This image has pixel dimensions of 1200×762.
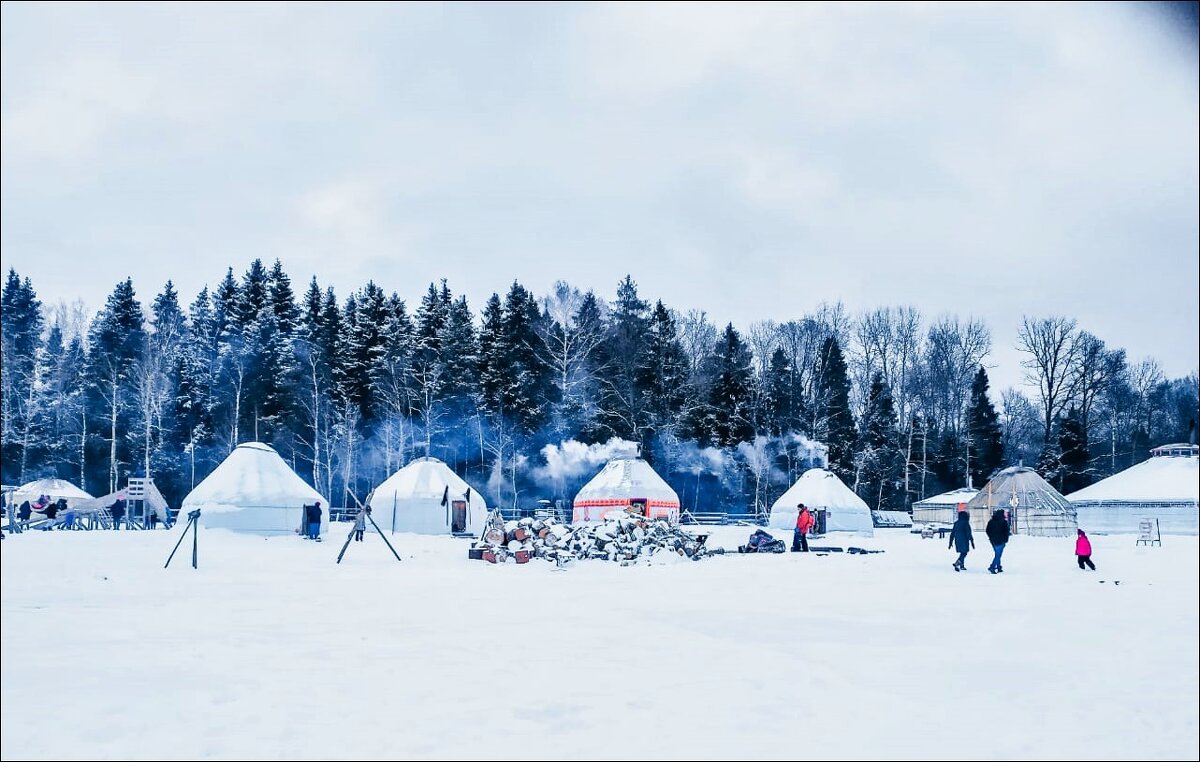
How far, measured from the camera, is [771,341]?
178 feet

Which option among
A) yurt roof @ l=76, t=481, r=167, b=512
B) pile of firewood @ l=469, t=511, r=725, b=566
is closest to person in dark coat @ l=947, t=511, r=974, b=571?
pile of firewood @ l=469, t=511, r=725, b=566

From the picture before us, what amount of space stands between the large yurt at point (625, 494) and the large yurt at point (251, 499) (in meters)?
10.8

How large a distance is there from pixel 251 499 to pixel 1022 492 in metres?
28.1

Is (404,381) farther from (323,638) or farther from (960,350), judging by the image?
(323,638)

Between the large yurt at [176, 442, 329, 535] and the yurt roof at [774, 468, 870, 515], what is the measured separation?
709 inches

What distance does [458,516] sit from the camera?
102ft

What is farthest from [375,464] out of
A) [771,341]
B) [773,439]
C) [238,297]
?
[771,341]

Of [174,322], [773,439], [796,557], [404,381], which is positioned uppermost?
[174,322]

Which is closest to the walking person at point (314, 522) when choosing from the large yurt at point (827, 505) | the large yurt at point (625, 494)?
the large yurt at point (625, 494)

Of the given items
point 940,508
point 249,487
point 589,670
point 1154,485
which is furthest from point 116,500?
point 1154,485

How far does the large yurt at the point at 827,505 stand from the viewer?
35312 mm

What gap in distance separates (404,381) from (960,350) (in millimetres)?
30330

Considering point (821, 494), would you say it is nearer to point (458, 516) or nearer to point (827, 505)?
point (827, 505)

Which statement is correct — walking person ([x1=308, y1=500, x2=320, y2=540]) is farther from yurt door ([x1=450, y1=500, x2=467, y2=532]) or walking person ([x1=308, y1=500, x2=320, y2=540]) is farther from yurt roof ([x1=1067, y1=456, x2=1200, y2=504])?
yurt roof ([x1=1067, y1=456, x2=1200, y2=504])
